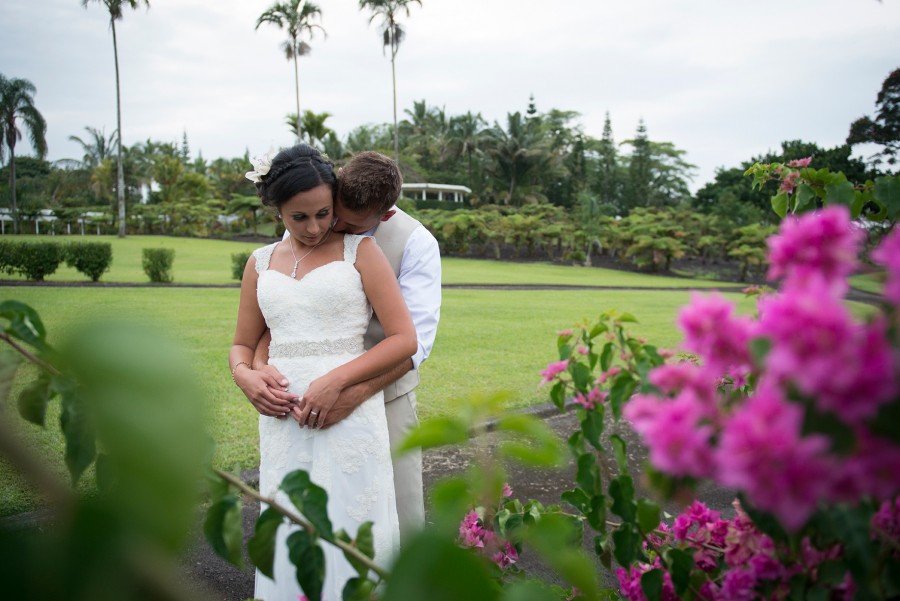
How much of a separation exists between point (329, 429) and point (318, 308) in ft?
1.41

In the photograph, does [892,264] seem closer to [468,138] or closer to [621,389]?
[621,389]

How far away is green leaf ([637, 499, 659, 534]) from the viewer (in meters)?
0.96

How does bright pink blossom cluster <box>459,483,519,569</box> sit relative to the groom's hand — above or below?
below

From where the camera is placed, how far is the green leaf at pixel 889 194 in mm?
1282

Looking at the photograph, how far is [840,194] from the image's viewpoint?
1.42m

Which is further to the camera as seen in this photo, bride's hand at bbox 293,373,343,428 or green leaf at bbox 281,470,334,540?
bride's hand at bbox 293,373,343,428

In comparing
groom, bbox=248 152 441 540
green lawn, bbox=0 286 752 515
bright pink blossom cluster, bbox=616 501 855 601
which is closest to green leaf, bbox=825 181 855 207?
green lawn, bbox=0 286 752 515

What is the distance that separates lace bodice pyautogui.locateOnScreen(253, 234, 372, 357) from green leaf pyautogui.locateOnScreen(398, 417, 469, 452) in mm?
1767

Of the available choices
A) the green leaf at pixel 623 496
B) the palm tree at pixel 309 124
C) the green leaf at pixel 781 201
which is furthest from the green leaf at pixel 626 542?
the palm tree at pixel 309 124

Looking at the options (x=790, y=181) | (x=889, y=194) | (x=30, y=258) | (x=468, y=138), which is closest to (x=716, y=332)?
(x=889, y=194)

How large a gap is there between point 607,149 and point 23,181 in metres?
43.7

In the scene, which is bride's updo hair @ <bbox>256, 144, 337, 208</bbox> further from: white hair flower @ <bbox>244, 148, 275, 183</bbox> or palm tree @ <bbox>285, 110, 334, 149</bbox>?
palm tree @ <bbox>285, 110, 334, 149</bbox>

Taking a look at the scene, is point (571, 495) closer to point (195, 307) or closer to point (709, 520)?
point (709, 520)

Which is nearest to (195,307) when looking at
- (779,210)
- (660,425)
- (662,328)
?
(662,328)
